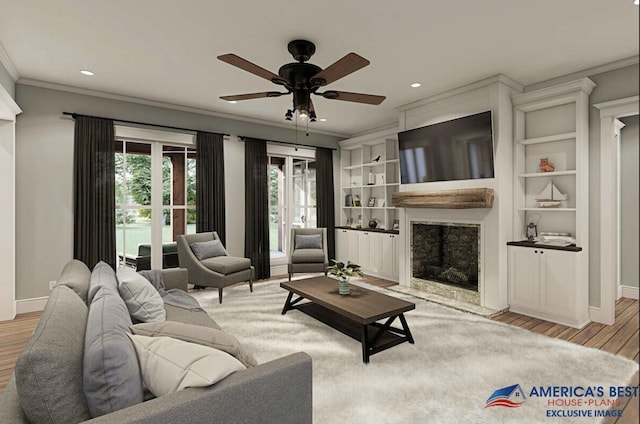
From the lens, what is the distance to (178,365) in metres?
1.42

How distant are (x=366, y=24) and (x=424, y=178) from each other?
2.42 metres

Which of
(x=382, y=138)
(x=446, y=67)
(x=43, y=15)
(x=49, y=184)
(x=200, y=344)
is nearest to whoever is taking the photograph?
(x=200, y=344)

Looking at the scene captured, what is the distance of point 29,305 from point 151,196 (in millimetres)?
1852

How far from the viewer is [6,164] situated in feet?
12.7

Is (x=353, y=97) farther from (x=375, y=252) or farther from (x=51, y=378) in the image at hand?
(x=375, y=252)

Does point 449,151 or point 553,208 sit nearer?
point 553,208

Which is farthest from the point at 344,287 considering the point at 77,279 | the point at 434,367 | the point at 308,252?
the point at 77,279

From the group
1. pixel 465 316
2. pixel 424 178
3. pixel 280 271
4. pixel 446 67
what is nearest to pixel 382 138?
pixel 424 178

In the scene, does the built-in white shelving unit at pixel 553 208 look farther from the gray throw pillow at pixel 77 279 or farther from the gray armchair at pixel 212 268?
the gray throw pillow at pixel 77 279

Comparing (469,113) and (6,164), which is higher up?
(469,113)

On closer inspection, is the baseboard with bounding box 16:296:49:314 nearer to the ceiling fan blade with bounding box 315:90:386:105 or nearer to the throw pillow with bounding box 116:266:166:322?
the throw pillow with bounding box 116:266:166:322

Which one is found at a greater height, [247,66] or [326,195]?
[247,66]

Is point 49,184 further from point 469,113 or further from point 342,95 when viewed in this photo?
point 469,113

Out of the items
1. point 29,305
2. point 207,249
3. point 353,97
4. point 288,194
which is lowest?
point 29,305
